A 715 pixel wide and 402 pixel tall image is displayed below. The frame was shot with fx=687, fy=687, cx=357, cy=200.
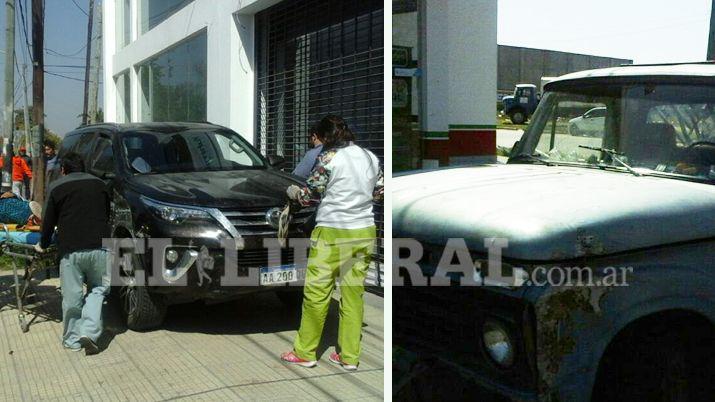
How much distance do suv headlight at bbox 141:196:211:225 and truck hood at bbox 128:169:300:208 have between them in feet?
0.09

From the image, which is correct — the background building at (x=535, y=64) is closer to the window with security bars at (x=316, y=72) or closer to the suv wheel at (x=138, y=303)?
the window with security bars at (x=316, y=72)

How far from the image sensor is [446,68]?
4.57 ft

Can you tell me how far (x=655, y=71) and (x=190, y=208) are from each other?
6.69ft

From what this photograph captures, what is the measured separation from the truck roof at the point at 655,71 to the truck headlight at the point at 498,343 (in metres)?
0.55

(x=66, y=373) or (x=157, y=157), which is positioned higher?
(x=157, y=157)

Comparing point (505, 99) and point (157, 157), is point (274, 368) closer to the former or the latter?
point (157, 157)

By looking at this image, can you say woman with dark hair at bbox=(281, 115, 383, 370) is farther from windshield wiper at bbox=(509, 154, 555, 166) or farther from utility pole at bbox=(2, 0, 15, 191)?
utility pole at bbox=(2, 0, 15, 191)

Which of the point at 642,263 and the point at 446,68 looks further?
the point at 446,68

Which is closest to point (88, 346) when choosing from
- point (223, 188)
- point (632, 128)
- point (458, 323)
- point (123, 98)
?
point (223, 188)

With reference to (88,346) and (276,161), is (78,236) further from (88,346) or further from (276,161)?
(276,161)

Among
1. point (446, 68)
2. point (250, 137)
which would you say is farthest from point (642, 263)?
point (250, 137)

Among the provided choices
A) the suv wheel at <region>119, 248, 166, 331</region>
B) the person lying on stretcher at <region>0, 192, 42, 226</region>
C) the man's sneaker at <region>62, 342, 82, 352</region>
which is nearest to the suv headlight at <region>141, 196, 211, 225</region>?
the suv wheel at <region>119, 248, 166, 331</region>

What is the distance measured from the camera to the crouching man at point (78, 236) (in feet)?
11.4

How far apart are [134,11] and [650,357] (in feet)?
8.67
